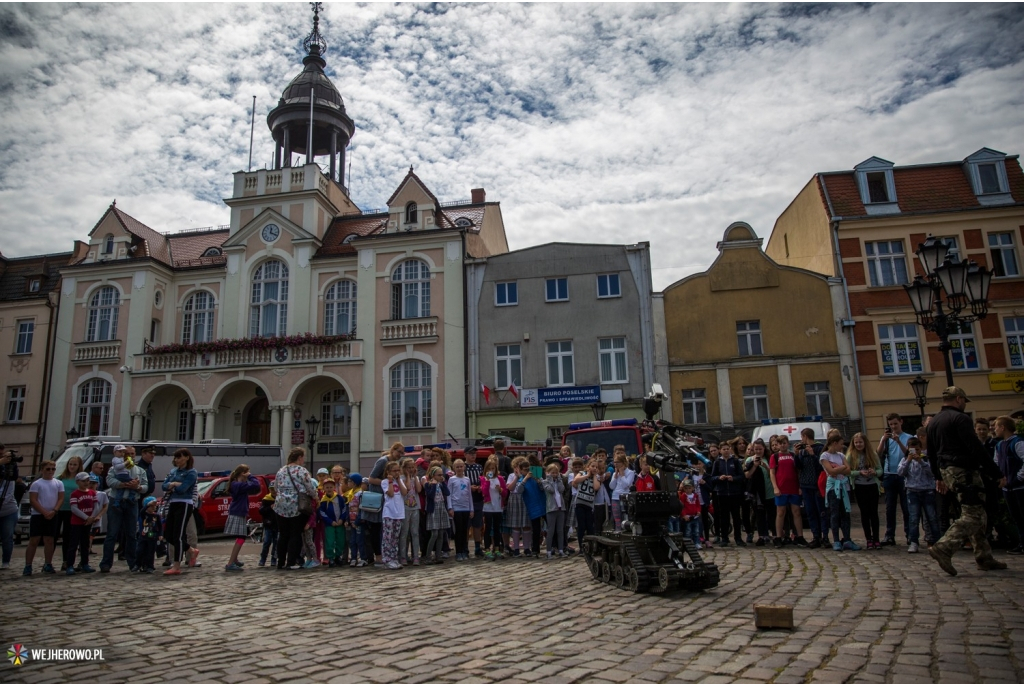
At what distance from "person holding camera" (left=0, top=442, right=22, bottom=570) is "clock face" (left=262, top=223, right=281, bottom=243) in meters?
22.7

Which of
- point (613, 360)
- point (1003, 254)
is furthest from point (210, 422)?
point (1003, 254)

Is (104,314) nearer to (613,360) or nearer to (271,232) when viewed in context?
(271,232)

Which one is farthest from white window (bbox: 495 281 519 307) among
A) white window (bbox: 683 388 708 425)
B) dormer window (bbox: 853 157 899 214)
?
dormer window (bbox: 853 157 899 214)

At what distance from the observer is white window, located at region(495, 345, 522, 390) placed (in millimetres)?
29984

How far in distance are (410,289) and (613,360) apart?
978 centimetres

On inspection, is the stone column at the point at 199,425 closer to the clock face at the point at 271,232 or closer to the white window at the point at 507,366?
the clock face at the point at 271,232

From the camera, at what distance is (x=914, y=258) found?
2845 cm

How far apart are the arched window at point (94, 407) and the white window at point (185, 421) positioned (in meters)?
3.02

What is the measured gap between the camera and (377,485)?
40.9ft

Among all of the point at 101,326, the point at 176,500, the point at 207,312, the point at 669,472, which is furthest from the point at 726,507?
the point at 101,326

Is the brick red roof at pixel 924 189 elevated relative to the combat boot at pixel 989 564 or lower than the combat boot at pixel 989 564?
elevated

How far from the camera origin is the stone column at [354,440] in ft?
98.7

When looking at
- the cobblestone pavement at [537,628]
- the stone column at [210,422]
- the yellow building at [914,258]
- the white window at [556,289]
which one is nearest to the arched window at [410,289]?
the white window at [556,289]

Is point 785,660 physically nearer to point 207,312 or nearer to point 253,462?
point 253,462
